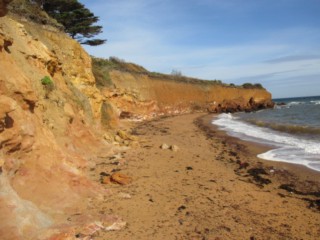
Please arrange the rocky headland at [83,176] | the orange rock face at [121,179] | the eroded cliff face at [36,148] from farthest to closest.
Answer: the orange rock face at [121,179], the rocky headland at [83,176], the eroded cliff face at [36,148]

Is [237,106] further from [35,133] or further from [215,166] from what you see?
[35,133]

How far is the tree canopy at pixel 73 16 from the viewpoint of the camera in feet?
71.7

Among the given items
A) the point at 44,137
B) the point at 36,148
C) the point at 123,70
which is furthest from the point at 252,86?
the point at 36,148

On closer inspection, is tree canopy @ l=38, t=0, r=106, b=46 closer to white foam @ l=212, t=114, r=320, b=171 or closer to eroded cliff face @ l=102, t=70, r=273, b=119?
eroded cliff face @ l=102, t=70, r=273, b=119

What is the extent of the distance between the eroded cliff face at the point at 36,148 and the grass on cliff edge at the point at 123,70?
11.3m

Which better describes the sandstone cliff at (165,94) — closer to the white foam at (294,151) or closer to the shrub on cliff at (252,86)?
the shrub on cliff at (252,86)

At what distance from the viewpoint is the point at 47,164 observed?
18.5ft

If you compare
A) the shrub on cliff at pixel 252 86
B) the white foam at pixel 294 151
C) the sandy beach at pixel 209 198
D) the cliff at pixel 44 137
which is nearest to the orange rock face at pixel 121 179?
the sandy beach at pixel 209 198

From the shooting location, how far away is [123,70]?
31.3m

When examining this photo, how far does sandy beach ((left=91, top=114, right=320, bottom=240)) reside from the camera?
5074 mm

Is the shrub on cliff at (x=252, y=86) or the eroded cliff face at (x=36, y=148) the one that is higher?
the shrub on cliff at (x=252, y=86)

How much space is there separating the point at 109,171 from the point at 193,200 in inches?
101

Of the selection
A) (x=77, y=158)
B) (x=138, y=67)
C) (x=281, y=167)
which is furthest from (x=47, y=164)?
(x=138, y=67)

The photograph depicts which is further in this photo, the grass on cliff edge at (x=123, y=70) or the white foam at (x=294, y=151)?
the grass on cliff edge at (x=123, y=70)
